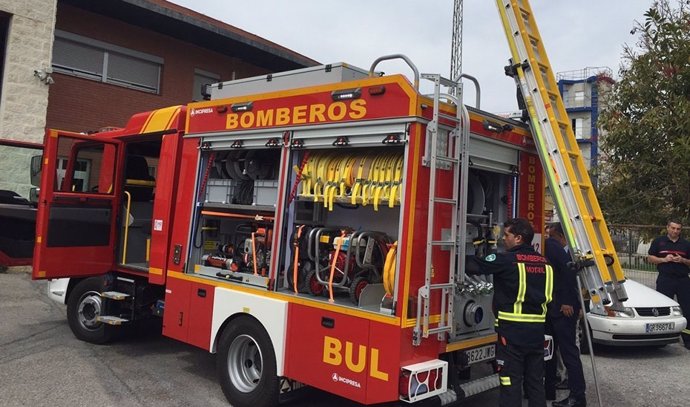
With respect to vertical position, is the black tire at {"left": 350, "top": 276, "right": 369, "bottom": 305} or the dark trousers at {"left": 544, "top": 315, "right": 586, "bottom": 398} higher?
the black tire at {"left": 350, "top": 276, "right": 369, "bottom": 305}

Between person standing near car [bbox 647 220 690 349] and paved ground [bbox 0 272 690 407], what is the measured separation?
2.35 feet

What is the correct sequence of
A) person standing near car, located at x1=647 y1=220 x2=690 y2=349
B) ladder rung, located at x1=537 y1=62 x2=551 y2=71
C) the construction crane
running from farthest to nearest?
the construction crane
person standing near car, located at x1=647 y1=220 x2=690 y2=349
ladder rung, located at x1=537 y1=62 x2=551 y2=71

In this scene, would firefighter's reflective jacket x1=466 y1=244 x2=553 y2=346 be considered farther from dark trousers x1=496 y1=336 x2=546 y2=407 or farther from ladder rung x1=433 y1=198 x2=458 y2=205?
ladder rung x1=433 y1=198 x2=458 y2=205

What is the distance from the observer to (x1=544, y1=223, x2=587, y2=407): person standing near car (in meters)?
4.80

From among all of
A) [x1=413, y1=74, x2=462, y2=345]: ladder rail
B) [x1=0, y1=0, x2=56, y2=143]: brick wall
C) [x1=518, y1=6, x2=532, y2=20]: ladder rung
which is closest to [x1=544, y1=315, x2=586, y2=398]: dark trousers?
[x1=413, y1=74, x2=462, y2=345]: ladder rail

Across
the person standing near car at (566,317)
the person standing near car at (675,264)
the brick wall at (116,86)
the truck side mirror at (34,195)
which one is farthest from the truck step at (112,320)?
the brick wall at (116,86)

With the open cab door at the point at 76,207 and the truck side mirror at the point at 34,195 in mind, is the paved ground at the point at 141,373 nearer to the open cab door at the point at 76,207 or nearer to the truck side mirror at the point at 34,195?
the open cab door at the point at 76,207

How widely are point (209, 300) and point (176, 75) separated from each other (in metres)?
12.8

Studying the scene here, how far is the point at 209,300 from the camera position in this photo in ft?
16.5

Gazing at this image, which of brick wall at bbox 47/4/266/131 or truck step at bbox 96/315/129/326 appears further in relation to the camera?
brick wall at bbox 47/4/266/131

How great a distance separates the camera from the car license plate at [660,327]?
22.2ft

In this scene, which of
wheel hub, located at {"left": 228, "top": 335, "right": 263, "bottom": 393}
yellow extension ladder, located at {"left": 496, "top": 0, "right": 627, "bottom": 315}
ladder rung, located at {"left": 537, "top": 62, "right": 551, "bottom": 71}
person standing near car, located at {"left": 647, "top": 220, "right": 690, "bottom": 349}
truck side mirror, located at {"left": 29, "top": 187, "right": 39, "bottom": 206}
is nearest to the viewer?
yellow extension ladder, located at {"left": 496, "top": 0, "right": 627, "bottom": 315}

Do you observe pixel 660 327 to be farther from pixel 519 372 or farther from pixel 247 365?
pixel 247 365

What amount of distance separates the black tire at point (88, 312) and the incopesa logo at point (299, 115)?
3008 mm
